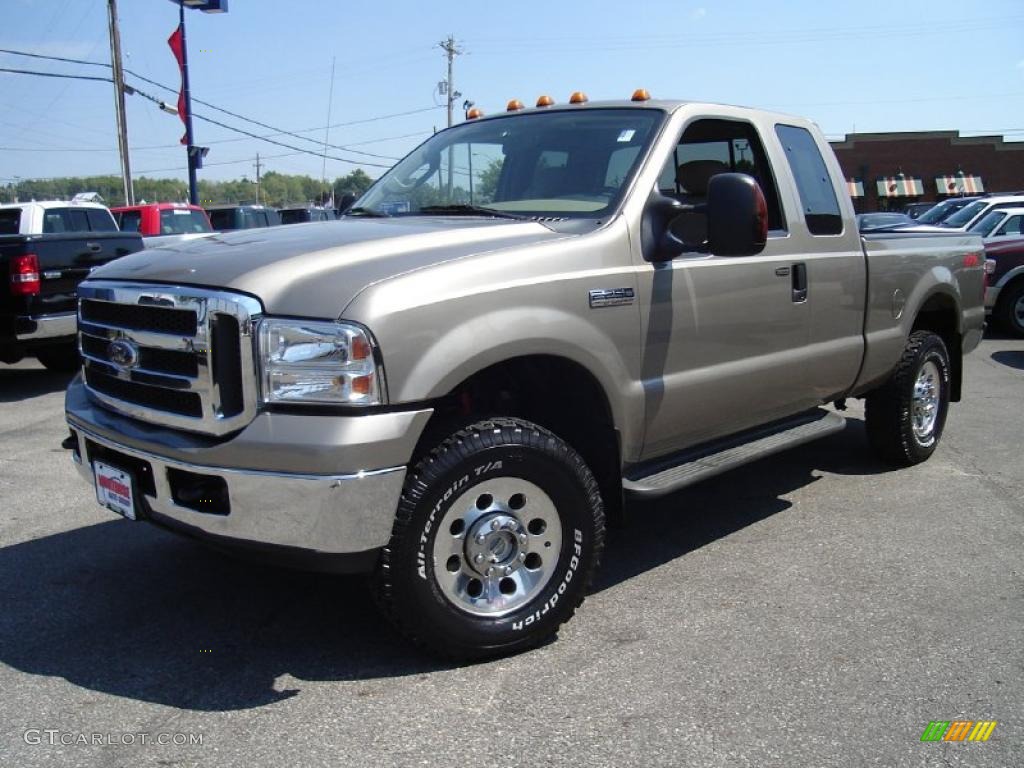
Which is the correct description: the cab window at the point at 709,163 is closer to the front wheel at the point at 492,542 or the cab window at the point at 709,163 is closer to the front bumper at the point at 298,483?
the front wheel at the point at 492,542

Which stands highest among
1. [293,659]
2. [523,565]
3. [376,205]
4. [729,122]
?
[729,122]

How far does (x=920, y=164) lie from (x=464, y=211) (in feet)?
157

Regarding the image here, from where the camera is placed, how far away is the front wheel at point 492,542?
3.05 m

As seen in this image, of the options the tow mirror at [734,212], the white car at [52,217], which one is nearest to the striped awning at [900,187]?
the white car at [52,217]

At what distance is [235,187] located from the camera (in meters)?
83.8

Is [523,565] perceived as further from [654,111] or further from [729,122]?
[729,122]

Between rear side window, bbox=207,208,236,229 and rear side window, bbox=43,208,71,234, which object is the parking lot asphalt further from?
rear side window, bbox=207,208,236,229

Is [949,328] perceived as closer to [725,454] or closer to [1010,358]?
[725,454]

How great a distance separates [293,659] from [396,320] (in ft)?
4.45

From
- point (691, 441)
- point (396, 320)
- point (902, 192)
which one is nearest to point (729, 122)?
point (691, 441)

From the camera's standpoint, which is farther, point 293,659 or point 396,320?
point 293,659

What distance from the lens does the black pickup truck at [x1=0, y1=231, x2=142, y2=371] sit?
332 inches

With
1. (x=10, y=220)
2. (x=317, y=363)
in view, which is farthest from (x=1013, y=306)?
(x=10, y=220)

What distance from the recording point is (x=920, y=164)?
151ft
